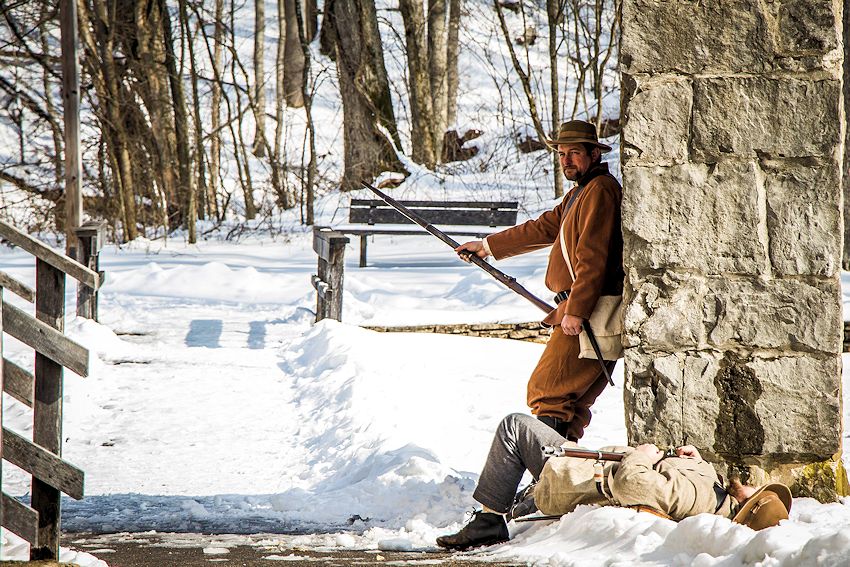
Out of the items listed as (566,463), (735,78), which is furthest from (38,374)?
(735,78)

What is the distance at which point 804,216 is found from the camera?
13.1 feet

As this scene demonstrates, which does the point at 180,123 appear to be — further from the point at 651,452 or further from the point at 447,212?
the point at 651,452

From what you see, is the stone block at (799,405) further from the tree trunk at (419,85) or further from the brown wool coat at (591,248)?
the tree trunk at (419,85)

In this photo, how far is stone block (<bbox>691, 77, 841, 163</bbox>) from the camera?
3.96 m

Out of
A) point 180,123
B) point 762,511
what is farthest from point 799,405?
point 180,123

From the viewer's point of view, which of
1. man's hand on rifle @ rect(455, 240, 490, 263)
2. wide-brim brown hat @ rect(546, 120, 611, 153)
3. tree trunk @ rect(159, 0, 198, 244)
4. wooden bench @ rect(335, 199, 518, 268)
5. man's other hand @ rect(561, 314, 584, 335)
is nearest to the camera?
man's other hand @ rect(561, 314, 584, 335)

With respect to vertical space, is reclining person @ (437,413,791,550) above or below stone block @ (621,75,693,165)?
below

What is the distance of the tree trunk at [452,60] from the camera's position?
22828 millimetres

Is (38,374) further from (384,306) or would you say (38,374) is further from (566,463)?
(384,306)

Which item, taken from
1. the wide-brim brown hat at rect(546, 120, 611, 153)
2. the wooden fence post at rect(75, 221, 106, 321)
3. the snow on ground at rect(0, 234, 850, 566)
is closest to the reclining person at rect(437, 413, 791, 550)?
the snow on ground at rect(0, 234, 850, 566)

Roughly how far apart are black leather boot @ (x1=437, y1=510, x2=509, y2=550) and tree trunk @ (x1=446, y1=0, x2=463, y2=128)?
18.9m

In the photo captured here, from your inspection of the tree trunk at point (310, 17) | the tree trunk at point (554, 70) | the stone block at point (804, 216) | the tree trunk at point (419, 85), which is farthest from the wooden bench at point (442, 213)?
the stone block at point (804, 216)

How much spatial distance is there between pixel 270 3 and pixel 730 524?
3304cm

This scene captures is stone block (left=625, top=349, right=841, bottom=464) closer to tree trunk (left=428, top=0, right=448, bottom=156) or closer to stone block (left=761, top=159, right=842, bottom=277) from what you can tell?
stone block (left=761, top=159, right=842, bottom=277)
